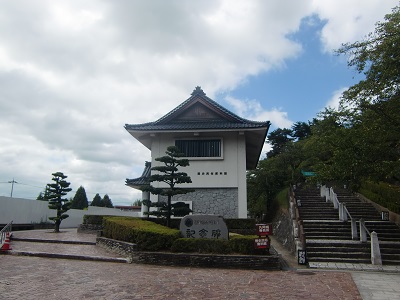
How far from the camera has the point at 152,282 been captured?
8.91 meters

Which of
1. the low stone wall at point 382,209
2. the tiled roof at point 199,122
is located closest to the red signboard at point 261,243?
the tiled roof at point 199,122

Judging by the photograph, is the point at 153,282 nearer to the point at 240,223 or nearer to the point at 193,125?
the point at 240,223

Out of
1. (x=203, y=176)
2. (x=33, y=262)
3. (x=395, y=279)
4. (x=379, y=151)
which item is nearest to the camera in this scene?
(x=395, y=279)

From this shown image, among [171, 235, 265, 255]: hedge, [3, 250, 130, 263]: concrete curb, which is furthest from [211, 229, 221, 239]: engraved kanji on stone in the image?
[3, 250, 130, 263]: concrete curb

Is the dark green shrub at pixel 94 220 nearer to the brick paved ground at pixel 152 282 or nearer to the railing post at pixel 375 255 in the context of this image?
the brick paved ground at pixel 152 282

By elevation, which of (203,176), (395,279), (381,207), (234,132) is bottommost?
(395,279)

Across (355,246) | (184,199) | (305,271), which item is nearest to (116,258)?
(305,271)

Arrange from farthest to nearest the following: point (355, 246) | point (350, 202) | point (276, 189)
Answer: point (276, 189)
point (350, 202)
point (355, 246)

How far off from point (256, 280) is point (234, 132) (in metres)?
11.6

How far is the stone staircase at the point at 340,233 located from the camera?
547 inches

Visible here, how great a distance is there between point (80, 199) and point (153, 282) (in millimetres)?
42230

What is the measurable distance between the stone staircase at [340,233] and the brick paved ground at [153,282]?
2.98 meters

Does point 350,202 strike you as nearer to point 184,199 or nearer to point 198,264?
point 184,199

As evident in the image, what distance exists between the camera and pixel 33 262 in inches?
454
